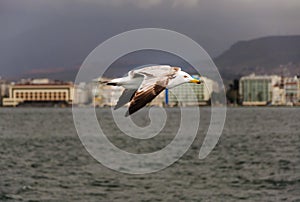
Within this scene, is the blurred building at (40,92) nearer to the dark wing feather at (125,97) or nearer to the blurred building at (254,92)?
the dark wing feather at (125,97)

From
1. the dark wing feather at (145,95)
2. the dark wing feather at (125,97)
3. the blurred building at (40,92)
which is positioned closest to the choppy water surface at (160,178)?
the blurred building at (40,92)

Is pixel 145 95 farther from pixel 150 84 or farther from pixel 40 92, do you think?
pixel 40 92

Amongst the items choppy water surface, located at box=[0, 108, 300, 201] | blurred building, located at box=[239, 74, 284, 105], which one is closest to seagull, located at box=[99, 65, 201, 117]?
blurred building, located at box=[239, 74, 284, 105]

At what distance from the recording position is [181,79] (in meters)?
3.65

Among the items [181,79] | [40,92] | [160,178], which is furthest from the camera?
[160,178]

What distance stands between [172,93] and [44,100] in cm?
198

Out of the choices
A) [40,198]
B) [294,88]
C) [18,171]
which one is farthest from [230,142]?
[294,88]

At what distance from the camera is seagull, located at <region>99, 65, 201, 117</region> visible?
144 inches

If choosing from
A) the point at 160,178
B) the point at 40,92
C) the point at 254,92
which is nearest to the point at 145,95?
the point at 40,92

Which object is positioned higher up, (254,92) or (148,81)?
(254,92)

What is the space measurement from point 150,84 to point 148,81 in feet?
0.07

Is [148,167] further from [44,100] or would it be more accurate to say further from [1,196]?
[44,100]

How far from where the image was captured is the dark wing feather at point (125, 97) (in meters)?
3.83

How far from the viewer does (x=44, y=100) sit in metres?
5.46
